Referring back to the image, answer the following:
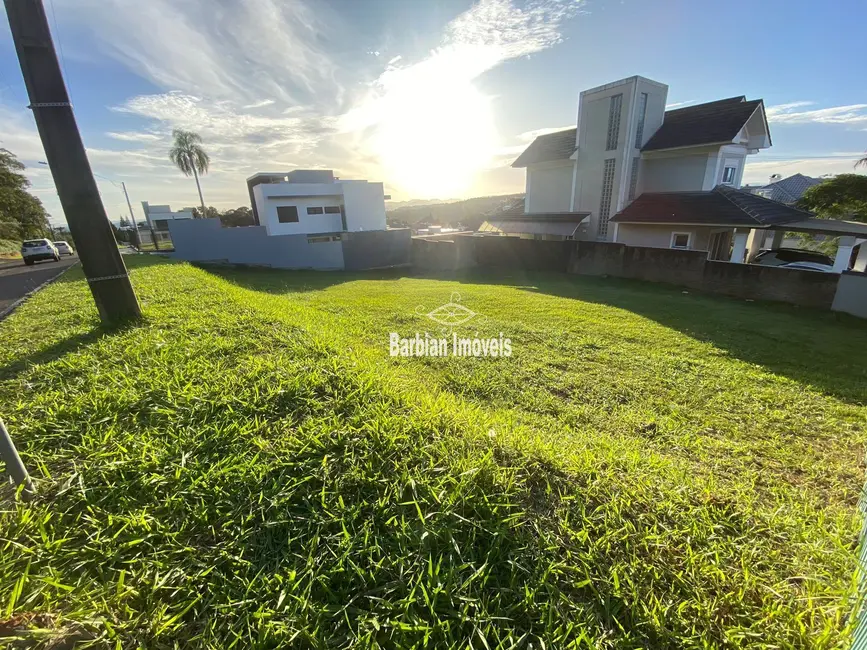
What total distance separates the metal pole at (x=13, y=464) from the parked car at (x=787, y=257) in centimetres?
1979

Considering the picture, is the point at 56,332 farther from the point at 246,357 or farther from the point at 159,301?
the point at 246,357

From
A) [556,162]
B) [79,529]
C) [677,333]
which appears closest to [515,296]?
[677,333]

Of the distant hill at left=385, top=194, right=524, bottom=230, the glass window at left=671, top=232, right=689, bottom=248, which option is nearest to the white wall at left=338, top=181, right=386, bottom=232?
the glass window at left=671, top=232, right=689, bottom=248

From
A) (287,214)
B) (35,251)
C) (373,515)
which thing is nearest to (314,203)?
(287,214)

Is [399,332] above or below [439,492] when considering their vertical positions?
below

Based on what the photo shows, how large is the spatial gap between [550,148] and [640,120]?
14.9ft

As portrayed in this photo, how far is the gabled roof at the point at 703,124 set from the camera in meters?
14.6

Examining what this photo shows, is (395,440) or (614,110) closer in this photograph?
(395,440)

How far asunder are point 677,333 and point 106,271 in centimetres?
830

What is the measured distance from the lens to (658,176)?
55.1ft

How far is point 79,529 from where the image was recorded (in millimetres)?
1425

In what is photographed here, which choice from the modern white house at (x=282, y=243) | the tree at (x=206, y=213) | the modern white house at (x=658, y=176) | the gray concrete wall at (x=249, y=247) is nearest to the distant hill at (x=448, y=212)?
the tree at (x=206, y=213)

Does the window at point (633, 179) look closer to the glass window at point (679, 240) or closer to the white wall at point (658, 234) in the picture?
the white wall at point (658, 234)

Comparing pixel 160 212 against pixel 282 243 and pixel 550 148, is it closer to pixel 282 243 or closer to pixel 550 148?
pixel 282 243
